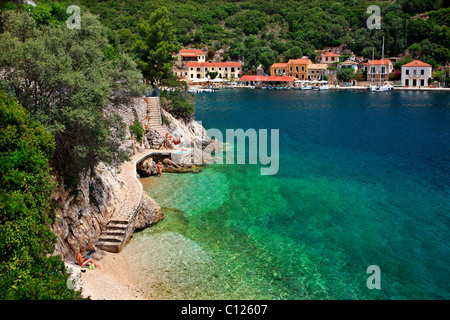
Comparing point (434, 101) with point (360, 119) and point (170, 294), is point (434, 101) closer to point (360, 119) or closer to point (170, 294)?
point (360, 119)

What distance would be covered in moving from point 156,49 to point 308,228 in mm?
23213

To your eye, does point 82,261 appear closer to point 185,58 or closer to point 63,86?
point 63,86

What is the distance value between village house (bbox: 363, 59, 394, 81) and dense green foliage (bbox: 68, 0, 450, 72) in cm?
939

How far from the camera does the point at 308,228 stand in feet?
59.1

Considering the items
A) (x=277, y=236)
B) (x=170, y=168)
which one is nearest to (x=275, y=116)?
(x=170, y=168)

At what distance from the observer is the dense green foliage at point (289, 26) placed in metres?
105

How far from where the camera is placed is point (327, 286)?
13.4m

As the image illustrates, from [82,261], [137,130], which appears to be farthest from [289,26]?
[82,261]

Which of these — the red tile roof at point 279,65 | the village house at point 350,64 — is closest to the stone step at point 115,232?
the village house at point 350,64

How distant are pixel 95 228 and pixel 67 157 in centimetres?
314

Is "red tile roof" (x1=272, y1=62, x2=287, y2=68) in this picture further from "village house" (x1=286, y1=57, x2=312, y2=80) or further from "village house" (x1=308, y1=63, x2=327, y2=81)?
"village house" (x1=308, y1=63, x2=327, y2=81)

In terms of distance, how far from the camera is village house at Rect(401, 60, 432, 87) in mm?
88250

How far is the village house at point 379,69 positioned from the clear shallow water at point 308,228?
6670cm

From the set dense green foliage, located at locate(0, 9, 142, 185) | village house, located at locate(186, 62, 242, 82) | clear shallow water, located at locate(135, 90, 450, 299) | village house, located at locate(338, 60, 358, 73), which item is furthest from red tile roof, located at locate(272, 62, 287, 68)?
dense green foliage, located at locate(0, 9, 142, 185)
